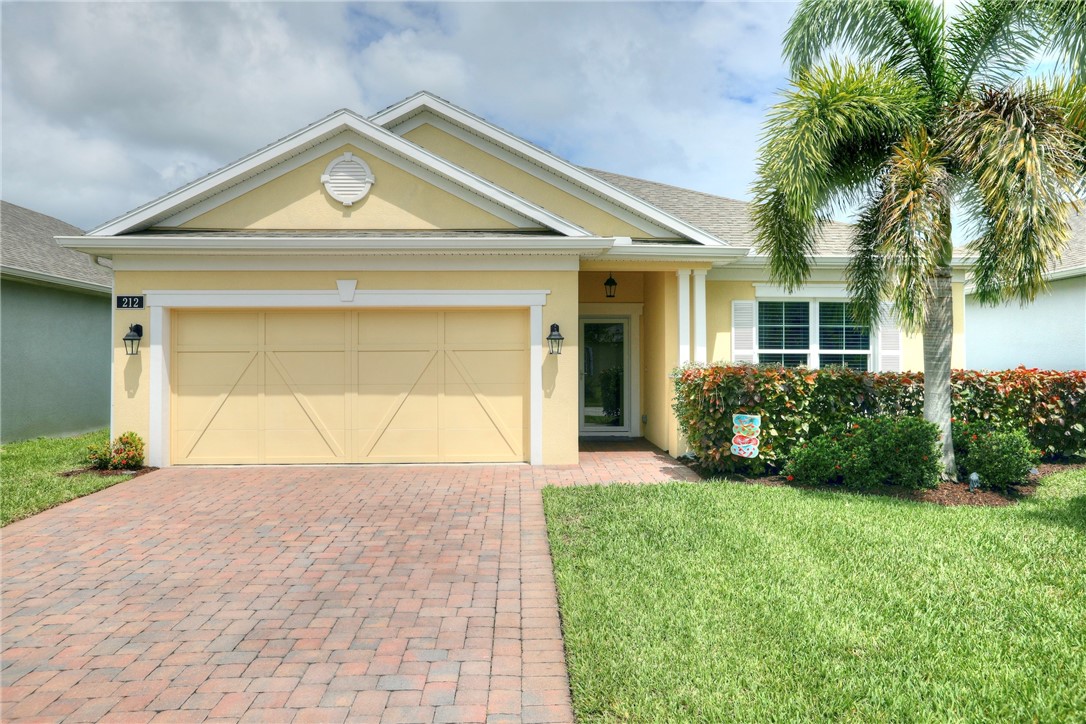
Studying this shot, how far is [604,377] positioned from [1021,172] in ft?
25.4

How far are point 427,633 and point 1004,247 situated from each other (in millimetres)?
7189

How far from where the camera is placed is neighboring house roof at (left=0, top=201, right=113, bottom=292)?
11852 mm

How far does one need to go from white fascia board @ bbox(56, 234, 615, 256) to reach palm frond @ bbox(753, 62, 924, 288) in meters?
2.74

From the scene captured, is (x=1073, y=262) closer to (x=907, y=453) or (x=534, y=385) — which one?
(x=907, y=453)

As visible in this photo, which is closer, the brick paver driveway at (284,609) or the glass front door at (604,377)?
the brick paver driveway at (284,609)

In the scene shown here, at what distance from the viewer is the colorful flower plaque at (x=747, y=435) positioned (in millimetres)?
8086

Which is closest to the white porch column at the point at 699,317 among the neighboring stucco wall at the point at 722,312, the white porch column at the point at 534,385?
the neighboring stucco wall at the point at 722,312

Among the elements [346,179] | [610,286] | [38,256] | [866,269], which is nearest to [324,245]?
[346,179]

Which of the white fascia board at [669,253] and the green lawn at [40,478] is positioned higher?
the white fascia board at [669,253]

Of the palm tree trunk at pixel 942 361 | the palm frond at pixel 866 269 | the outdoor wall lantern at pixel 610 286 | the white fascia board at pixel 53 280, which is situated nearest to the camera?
the palm tree trunk at pixel 942 361

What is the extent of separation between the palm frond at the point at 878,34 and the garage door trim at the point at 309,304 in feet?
17.0

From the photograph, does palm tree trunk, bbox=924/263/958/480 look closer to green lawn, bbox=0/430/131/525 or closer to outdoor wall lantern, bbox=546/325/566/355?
outdoor wall lantern, bbox=546/325/566/355

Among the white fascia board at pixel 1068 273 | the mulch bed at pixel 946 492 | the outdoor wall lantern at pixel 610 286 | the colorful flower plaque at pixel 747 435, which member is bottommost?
the mulch bed at pixel 946 492

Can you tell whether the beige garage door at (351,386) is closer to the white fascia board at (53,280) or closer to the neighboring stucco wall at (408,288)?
the neighboring stucco wall at (408,288)
